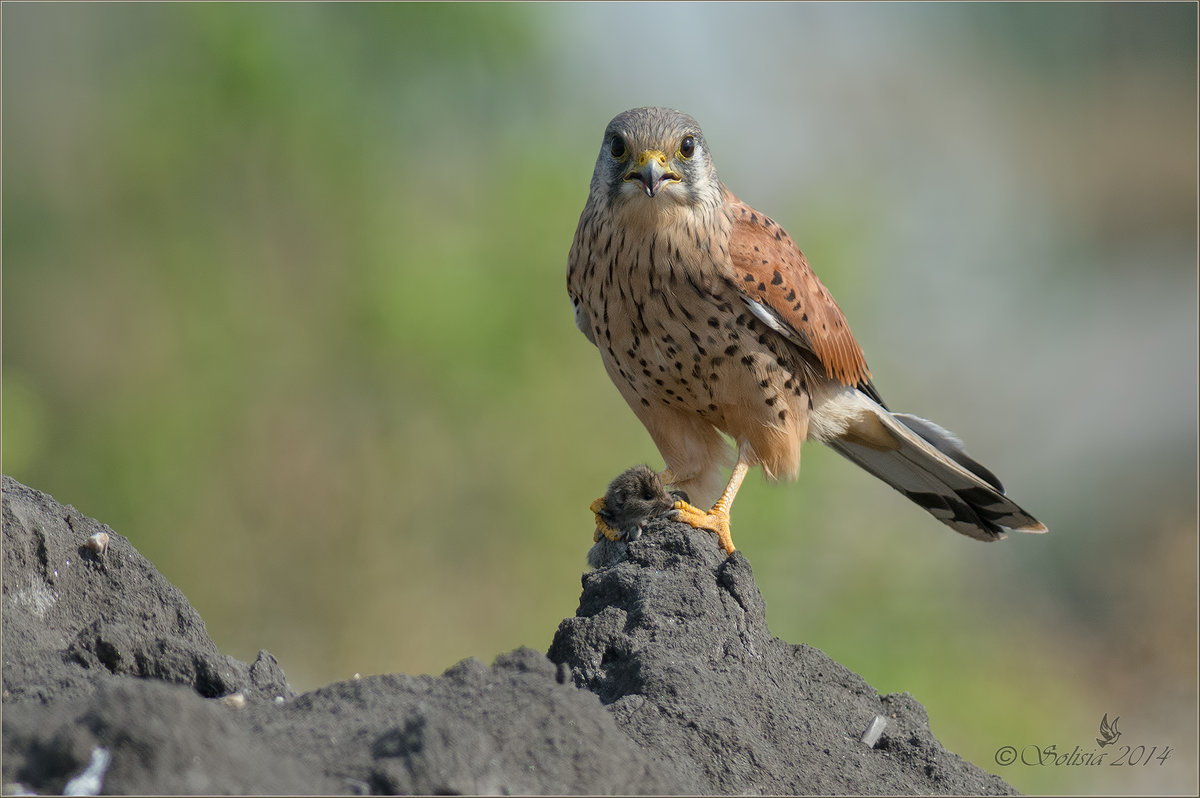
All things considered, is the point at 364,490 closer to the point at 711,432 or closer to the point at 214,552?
the point at 214,552

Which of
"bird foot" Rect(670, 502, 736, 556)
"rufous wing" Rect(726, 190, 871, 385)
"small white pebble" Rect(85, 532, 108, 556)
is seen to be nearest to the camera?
"small white pebble" Rect(85, 532, 108, 556)

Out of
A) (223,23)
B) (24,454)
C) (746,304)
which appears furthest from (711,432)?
(223,23)

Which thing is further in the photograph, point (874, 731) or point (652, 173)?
point (652, 173)

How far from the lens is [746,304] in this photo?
3951 mm

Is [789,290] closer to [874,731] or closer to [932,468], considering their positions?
[932,468]

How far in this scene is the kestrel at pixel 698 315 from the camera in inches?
153

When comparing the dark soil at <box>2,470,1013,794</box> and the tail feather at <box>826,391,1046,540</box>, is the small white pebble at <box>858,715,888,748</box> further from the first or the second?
the tail feather at <box>826,391,1046,540</box>

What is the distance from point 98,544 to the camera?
8.55 feet

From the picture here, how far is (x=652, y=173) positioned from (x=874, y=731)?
1.92 m

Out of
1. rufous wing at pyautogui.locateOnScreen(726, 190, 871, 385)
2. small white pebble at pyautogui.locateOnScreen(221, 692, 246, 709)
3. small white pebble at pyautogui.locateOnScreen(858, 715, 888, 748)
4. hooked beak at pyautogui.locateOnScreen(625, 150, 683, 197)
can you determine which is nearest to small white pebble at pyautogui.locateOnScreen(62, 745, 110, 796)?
small white pebble at pyautogui.locateOnScreen(221, 692, 246, 709)

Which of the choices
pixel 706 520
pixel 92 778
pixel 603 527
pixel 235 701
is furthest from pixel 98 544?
pixel 706 520

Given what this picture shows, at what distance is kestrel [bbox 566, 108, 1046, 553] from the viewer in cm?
388

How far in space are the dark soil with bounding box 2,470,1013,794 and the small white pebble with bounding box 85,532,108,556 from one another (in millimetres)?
12

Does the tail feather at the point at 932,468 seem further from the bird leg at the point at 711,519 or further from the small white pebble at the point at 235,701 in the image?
the small white pebble at the point at 235,701
